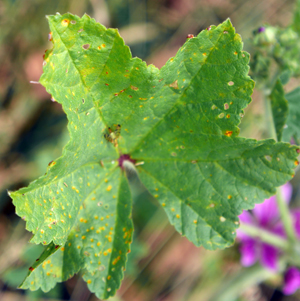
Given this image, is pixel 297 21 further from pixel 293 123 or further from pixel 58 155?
pixel 58 155

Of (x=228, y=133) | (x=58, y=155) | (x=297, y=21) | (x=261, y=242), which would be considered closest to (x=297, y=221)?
(x=261, y=242)

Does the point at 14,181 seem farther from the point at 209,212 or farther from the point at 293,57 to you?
the point at 293,57

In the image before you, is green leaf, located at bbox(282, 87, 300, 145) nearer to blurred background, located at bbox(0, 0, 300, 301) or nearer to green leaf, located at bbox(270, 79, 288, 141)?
green leaf, located at bbox(270, 79, 288, 141)

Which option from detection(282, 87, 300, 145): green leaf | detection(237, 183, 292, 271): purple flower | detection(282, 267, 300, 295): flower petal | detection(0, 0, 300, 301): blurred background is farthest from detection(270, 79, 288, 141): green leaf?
detection(0, 0, 300, 301): blurred background

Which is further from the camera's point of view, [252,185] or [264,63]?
[264,63]

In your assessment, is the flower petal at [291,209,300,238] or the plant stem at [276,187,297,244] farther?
the flower petal at [291,209,300,238]

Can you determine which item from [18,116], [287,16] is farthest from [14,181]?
[287,16]

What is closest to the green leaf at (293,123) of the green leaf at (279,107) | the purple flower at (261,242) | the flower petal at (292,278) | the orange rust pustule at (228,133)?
the green leaf at (279,107)
